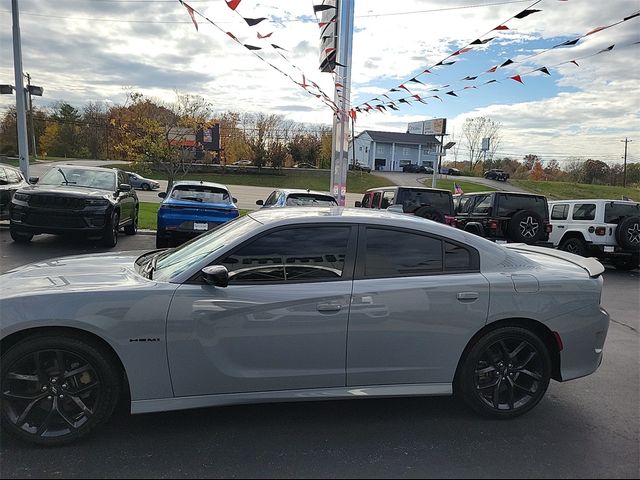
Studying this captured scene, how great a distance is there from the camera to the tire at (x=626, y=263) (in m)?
10.7

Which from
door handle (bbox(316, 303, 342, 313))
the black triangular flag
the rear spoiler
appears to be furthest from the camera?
the black triangular flag

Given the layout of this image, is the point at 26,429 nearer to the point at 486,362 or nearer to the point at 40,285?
the point at 40,285

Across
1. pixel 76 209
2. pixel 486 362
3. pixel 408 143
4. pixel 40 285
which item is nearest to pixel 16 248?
pixel 76 209

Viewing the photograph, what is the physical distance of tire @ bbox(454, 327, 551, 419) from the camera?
340 centimetres

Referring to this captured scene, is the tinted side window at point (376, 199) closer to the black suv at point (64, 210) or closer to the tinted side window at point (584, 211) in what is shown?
the tinted side window at point (584, 211)

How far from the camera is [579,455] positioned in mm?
2986

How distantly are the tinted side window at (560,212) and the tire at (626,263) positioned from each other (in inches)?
63.0

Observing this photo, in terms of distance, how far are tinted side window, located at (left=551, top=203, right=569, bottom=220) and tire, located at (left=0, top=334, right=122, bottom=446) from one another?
Result: 12.1 meters

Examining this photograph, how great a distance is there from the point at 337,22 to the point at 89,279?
11883mm

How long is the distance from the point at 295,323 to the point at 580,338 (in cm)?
218

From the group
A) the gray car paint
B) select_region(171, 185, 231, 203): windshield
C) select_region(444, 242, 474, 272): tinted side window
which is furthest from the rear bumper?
select_region(171, 185, 231, 203): windshield

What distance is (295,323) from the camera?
121 inches

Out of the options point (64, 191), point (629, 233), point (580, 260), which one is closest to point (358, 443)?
point (580, 260)

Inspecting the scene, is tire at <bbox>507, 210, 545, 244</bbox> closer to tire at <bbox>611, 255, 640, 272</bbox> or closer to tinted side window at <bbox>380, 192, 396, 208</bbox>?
tire at <bbox>611, 255, 640, 272</bbox>
